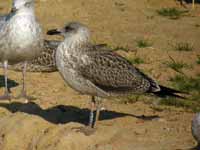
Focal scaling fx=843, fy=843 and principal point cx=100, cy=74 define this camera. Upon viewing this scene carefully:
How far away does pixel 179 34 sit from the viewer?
52.2 ft

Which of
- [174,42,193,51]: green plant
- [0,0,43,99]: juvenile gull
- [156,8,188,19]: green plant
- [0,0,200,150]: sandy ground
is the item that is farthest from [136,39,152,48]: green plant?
[0,0,43,99]: juvenile gull

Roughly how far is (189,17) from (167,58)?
3.66 m

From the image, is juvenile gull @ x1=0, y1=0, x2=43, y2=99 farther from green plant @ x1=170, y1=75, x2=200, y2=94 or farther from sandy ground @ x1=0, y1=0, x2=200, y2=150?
green plant @ x1=170, y1=75, x2=200, y2=94

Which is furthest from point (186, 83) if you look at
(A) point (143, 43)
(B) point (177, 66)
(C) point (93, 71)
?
(C) point (93, 71)

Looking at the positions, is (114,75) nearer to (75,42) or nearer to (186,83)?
(75,42)

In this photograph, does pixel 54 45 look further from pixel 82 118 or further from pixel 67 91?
pixel 82 118

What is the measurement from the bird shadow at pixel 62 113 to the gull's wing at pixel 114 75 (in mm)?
533

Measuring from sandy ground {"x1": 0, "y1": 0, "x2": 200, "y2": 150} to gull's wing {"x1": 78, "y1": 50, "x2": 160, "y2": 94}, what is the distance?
457 mm

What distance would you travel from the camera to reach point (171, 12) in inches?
706

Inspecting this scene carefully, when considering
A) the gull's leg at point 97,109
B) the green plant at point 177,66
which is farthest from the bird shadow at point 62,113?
the green plant at point 177,66

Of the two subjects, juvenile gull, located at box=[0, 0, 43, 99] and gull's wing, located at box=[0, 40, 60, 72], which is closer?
juvenile gull, located at box=[0, 0, 43, 99]

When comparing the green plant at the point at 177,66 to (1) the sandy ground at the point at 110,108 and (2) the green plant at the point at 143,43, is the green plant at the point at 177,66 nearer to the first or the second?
(1) the sandy ground at the point at 110,108

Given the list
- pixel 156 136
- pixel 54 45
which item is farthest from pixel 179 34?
pixel 156 136

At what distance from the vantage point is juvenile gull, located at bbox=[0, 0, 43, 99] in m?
12.1
